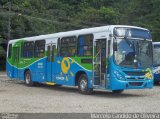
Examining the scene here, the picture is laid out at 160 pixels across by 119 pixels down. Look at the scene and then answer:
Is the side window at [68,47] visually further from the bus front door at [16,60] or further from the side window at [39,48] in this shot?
the bus front door at [16,60]

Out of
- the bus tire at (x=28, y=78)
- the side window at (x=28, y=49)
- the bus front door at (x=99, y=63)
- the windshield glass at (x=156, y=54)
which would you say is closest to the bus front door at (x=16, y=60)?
the side window at (x=28, y=49)

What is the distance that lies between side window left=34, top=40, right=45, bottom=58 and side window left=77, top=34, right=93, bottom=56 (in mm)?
4354

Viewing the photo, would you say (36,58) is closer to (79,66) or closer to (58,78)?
(58,78)

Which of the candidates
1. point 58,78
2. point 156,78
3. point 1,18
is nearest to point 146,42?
point 58,78

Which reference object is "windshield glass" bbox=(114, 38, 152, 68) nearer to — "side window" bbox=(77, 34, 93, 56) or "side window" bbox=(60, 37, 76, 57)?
"side window" bbox=(77, 34, 93, 56)

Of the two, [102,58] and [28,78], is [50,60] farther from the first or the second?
[102,58]

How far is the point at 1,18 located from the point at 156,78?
35.2 meters

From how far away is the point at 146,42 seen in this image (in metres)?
19.7

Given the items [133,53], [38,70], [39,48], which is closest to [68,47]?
[39,48]

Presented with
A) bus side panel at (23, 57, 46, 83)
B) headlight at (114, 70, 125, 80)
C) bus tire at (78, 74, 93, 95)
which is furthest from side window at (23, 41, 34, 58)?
headlight at (114, 70, 125, 80)

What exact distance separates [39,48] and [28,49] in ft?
5.74

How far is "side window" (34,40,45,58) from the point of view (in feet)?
80.8

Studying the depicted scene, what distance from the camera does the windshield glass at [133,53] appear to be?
18.6m

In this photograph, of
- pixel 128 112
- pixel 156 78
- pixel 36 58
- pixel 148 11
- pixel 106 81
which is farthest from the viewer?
pixel 148 11
